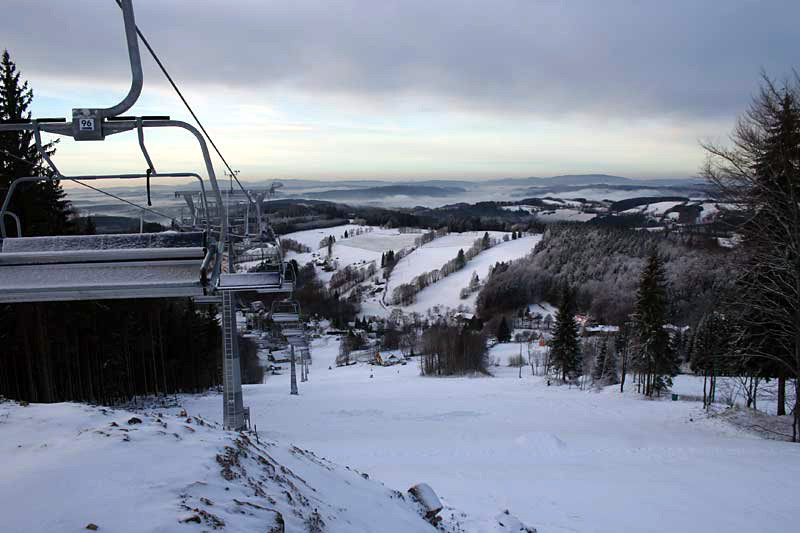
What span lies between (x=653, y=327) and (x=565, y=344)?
31.7 feet

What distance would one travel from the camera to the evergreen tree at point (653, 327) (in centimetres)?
2512

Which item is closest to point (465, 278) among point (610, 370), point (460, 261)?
point (460, 261)

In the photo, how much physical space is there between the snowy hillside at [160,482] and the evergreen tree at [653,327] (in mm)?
22731

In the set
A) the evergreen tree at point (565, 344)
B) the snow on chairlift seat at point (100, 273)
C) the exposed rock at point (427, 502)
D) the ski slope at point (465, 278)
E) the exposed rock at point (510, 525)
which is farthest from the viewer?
the ski slope at point (465, 278)

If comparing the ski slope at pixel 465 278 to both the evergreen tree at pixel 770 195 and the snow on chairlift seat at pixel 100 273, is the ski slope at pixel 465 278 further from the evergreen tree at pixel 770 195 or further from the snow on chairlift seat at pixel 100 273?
the snow on chairlift seat at pixel 100 273

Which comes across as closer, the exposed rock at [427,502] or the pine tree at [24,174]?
the exposed rock at [427,502]

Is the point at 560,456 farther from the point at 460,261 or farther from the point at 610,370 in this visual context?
the point at 460,261

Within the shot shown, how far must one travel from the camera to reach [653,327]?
2542 cm

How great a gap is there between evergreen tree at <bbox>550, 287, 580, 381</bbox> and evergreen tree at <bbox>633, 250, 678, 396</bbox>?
8.37 metres

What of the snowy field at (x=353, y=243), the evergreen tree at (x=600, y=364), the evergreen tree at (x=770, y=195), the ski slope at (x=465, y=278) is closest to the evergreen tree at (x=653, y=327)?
the evergreen tree at (x=600, y=364)

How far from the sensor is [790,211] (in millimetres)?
11133

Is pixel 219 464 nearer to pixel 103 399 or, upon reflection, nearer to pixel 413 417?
pixel 413 417

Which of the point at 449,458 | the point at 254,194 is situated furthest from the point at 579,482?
the point at 254,194

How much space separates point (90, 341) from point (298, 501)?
58.9 feet
